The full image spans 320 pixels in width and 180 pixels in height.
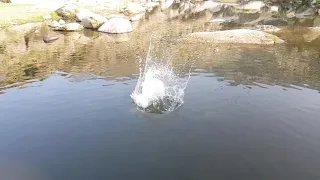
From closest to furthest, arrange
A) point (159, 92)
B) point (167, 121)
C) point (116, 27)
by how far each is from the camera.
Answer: point (167, 121) < point (159, 92) < point (116, 27)

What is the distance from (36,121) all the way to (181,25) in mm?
42823

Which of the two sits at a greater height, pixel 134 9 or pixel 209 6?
pixel 209 6

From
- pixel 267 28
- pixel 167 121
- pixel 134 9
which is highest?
pixel 134 9

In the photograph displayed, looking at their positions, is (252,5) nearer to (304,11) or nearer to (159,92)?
(304,11)

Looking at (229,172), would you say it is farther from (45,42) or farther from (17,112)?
(45,42)

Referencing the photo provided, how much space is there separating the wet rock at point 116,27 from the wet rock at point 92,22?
6.05ft

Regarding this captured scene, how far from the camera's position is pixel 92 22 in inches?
2223

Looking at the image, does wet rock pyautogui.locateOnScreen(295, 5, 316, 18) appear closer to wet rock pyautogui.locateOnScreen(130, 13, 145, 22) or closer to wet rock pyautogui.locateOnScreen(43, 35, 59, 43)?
wet rock pyautogui.locateOnScreen(130, 13, 145, 22)

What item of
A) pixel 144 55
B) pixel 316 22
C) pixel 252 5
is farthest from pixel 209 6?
pixel 144 55

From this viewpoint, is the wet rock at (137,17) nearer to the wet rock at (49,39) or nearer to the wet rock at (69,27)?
the wet rock at (69,27)

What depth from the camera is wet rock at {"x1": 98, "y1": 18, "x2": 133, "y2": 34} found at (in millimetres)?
53875

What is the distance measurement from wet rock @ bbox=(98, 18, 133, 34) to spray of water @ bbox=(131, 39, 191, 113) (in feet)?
80.7

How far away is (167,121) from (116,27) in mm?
36500

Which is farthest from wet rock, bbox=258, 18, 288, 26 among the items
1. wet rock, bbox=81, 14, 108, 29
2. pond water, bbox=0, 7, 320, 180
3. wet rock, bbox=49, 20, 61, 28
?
wet rock, bbox=49, 20, 61, 28
